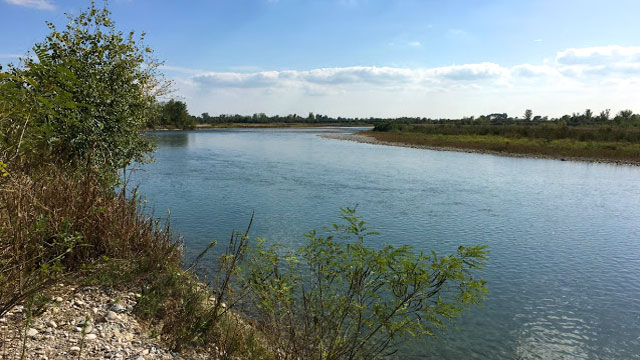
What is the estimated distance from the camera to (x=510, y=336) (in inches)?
389

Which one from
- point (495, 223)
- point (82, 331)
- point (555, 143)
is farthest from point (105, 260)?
point (555, 143)

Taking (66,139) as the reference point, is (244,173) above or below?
below

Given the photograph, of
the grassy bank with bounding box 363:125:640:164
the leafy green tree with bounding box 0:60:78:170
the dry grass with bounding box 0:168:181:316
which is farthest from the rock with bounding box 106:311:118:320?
the grassy bank with bounding box 363:125:640:164

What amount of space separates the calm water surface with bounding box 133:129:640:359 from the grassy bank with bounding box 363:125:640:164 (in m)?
12.1

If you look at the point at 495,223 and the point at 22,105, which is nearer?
the point at 22,105

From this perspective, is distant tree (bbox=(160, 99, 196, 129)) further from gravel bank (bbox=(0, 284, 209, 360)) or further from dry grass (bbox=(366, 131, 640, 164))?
gravel bank (bbox=(0, 284, 209, 360))

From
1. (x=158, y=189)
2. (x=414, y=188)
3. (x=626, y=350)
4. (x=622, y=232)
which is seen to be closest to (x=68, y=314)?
(x=626, y=350)

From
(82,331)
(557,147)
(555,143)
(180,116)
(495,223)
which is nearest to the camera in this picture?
(82,331)

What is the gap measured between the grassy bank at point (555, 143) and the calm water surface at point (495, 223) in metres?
12.1

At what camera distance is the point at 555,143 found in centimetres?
6316

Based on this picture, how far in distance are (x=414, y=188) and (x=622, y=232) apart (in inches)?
525

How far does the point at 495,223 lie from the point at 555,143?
169 feet

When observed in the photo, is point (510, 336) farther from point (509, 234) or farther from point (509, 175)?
point (509, 175)

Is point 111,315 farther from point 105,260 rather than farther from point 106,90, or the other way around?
point 106,90
